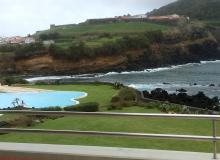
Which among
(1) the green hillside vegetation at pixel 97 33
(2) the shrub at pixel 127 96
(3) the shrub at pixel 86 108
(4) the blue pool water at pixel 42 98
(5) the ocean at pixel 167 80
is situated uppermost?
(1) the green hillside vegetation at pixel 97 33

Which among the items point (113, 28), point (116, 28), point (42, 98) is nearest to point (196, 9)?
point (116, 28)

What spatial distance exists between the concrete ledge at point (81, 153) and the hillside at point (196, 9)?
336 ft

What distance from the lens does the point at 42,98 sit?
84.0ft

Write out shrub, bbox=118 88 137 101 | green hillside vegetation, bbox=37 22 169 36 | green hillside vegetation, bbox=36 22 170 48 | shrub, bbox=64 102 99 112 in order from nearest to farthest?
shrub, bbox=64 102 99 112, shrub, bbox=118 88 137 101, green hillside vegetation, bbox=36 22 170 48, green hillside vegetation, bbox=37 22 169 36

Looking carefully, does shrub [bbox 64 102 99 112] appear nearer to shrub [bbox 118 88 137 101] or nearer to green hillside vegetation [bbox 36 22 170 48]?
shrub [bbox 118 88 137 101]

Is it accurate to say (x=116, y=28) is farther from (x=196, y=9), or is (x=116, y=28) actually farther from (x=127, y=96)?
(x=127, y=96)

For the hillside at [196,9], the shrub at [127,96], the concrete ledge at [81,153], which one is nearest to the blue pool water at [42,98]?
the shrub at [127,96]

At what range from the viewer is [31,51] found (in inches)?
2510

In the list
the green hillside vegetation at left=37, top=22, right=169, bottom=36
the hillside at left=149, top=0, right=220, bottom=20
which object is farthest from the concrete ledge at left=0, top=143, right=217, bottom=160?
the hillside at left=149, top=0, right=220, bottom=20

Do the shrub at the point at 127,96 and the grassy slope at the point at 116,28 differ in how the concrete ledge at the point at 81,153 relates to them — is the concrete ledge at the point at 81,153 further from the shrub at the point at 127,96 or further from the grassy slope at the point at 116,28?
the grassy slope at the point at 116,28

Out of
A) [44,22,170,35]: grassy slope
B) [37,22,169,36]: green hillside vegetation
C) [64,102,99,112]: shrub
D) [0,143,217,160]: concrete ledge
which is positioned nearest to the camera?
[0,143,217,160]: concrete ledge

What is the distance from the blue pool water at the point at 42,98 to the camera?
23500 mm

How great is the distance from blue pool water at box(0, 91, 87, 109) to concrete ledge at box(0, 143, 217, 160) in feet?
61.6

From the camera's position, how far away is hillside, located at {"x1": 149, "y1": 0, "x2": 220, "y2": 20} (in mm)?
105750
